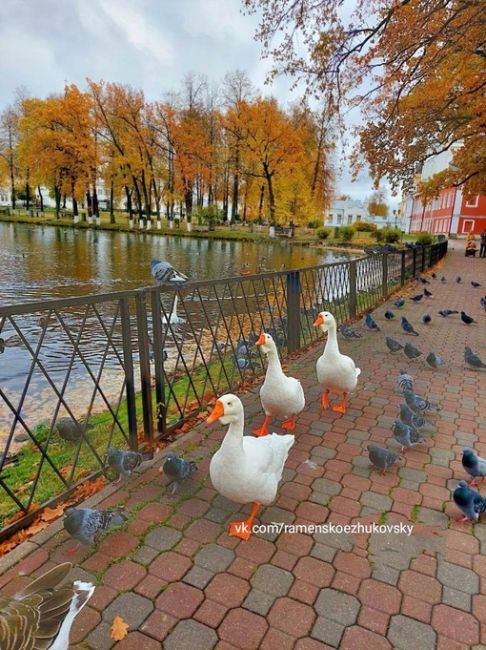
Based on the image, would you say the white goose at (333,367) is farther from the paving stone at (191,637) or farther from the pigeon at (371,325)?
the pigeon at (371,325)

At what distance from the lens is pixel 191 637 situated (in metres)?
1.95

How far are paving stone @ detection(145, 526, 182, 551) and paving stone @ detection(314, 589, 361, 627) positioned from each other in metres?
0.93

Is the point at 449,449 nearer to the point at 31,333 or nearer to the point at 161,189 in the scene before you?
the point at 31,333

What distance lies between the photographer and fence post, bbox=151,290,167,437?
353cm

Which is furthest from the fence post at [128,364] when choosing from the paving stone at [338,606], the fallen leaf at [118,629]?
the paving stone at [338,606]

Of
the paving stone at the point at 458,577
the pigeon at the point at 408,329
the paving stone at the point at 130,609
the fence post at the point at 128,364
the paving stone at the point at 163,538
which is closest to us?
the paving stone at the point at 130,609

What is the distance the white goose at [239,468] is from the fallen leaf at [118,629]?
84cm

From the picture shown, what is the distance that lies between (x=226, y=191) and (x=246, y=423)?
1902 inches

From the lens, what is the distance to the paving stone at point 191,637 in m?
1.91

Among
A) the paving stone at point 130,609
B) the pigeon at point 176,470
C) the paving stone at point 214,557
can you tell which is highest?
the pigeon at point 176,470

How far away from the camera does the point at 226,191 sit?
49.3m

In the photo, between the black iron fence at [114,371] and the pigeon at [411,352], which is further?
the pigeon at [411,352]

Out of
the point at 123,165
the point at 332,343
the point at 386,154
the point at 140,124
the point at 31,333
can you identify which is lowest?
the point at 31,333

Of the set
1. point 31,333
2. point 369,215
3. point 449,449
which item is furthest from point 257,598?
point 369,215
